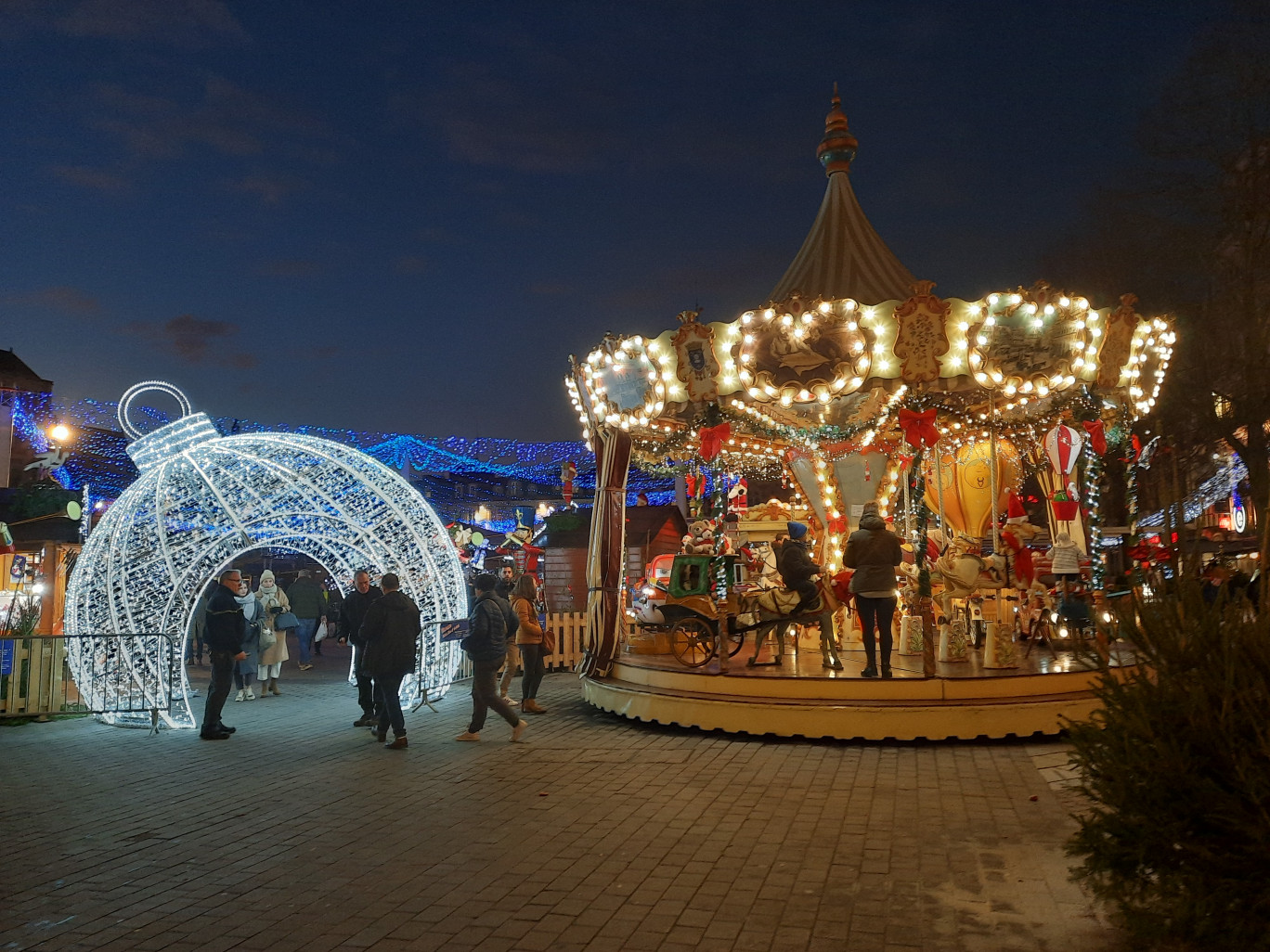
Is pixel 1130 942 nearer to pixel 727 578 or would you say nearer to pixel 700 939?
pixel 700 939

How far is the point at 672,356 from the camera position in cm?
1051

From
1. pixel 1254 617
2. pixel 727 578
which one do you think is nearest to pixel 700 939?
pixel 1254 617

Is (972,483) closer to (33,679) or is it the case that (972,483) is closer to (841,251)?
(841,251)

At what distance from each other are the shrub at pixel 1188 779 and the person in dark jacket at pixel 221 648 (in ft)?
26.9

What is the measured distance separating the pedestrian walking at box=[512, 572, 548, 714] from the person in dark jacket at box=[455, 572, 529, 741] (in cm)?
159

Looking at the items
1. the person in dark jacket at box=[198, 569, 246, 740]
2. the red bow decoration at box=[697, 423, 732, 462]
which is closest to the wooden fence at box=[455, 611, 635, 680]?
the red bow decoration at box=[697, 423, 732, 462]

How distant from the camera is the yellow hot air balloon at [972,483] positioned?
1702 cm

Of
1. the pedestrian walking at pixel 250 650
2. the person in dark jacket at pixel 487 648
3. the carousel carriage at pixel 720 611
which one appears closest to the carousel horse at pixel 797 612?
the carousel carriage at pixel 720 611

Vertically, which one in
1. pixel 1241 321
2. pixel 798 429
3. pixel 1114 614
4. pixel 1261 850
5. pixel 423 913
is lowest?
pixel 423 913

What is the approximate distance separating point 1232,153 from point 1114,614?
63.1ft

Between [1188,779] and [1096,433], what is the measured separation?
9398 millimetres

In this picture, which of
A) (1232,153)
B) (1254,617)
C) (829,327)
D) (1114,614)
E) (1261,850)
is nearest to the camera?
(1261,850)

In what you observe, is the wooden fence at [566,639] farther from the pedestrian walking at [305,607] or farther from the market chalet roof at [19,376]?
the market chalet roof at [19,376]

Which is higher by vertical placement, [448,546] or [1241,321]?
[1241,321]
